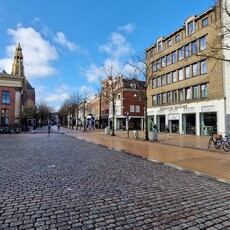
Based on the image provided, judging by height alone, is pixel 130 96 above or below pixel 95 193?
above

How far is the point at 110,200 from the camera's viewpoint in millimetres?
5180

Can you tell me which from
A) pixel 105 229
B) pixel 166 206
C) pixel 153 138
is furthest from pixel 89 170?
pixel 153 138

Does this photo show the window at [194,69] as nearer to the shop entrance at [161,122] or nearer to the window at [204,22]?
the window at [204,22]

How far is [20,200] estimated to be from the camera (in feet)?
16.8

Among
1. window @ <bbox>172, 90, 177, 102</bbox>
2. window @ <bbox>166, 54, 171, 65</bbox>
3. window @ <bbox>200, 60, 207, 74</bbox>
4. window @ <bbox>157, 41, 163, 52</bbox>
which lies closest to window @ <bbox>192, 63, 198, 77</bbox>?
window @ <bbox>200, 60, 207, 74</bbox>

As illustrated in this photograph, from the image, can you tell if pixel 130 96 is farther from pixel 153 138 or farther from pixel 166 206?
pixel 166 206

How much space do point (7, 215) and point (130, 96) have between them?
53.8 m

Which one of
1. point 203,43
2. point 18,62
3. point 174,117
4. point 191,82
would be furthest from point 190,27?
point 18,62

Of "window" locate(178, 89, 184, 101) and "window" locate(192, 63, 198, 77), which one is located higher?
"window" locate(192, 63, 198, 77)

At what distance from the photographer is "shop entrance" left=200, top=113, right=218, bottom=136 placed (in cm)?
2859

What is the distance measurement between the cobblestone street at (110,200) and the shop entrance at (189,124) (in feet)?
82.1

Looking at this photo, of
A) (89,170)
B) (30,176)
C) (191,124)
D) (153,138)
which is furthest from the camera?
(191,124)

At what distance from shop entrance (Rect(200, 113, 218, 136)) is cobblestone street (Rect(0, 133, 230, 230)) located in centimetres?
2244

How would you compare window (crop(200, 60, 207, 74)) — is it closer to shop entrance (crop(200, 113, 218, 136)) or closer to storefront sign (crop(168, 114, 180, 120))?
shop entrance (crop(200, 113, 218, 136))
